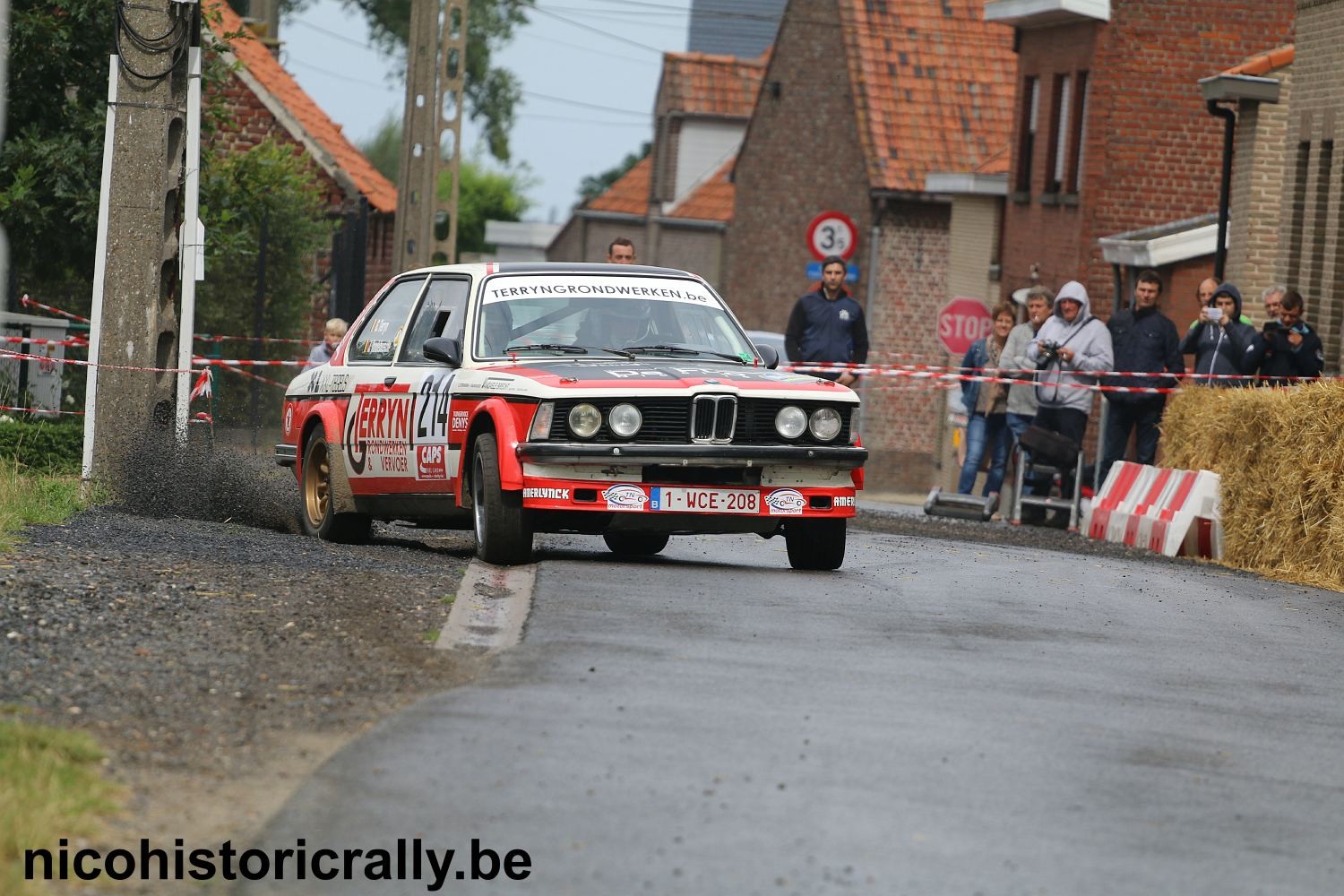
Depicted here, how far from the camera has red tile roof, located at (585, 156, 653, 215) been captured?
7231cm

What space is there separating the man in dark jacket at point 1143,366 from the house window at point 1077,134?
16.8 meters

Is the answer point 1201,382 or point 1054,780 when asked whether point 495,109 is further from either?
point 1054,780

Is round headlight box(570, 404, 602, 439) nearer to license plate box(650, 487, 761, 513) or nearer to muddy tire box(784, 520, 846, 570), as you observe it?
license plate box(650, 487, 761, 513)

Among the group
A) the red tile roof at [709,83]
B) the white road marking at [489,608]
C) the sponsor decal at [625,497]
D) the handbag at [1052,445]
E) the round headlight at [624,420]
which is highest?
the red tile roof at [709,83]

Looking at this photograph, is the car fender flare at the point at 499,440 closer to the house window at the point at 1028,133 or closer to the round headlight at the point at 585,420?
the round headlight at the point at 585,420

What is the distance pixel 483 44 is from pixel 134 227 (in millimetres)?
58151

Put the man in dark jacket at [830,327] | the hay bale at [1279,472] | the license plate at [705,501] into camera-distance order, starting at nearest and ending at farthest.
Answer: the license plate at [705,501]
the hay bale at [1279,472]
the man in dark jacket at [830,327]

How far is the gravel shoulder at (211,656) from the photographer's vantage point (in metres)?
6.86

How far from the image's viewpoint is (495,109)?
3031 inches

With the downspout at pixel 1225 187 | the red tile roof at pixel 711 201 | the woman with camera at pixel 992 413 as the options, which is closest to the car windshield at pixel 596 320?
the woman with camera at pixel 992 413

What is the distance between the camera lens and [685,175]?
70875 mm

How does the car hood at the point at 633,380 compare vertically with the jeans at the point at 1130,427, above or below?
above

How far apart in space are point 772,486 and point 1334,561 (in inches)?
178

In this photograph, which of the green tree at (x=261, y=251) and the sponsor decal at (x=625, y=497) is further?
the green tree at (x=261, y=251)
